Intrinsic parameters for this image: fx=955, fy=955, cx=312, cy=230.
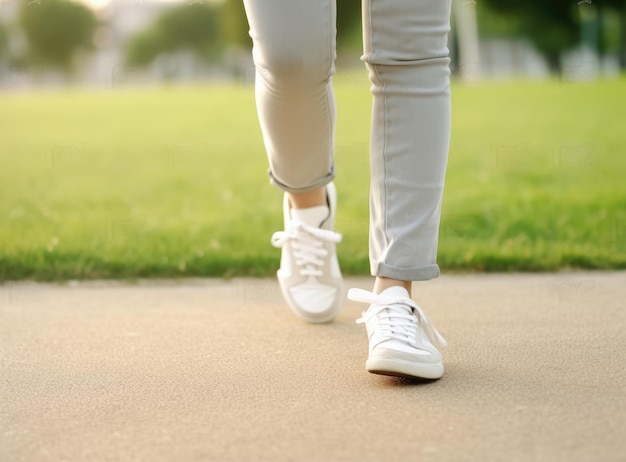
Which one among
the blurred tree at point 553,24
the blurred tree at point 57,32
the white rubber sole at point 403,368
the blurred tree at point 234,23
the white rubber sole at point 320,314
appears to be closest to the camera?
the white rubber sole at point 403,368

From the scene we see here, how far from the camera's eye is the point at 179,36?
258ft

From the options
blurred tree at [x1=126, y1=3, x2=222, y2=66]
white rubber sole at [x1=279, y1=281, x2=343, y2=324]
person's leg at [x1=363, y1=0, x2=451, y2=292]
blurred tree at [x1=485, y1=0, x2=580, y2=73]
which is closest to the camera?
person's leg at [x1=363, y1=0, x2=451, y2=292]

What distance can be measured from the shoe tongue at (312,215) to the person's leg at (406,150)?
1.55 feet

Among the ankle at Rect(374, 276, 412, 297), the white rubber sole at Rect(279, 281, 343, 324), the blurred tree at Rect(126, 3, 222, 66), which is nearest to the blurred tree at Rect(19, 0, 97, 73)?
the blurred tree at Rect(126, 3, 222, 66)

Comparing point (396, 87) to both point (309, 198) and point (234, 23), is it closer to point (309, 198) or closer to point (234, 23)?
point (309, 198)

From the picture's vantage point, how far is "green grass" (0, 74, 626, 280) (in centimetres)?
332

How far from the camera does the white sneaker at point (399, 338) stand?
1.88 m

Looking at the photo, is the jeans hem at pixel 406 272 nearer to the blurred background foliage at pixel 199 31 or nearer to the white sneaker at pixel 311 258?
the white sneaker at pixel 311 258

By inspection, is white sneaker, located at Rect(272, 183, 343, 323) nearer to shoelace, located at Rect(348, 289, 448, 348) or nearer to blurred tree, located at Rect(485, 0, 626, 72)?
shoelace, located at Rect(348, 289, 448, 348)

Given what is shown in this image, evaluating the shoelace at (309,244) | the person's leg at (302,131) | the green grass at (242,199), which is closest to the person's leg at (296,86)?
the person's leg at (302,131)

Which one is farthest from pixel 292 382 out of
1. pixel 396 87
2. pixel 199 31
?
pixel 199 31

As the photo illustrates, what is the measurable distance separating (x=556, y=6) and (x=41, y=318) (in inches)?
1339

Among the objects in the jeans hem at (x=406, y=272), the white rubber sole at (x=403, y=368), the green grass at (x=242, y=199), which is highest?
the jeans hem at (x=406, y=272)

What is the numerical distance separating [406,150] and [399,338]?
40cm
